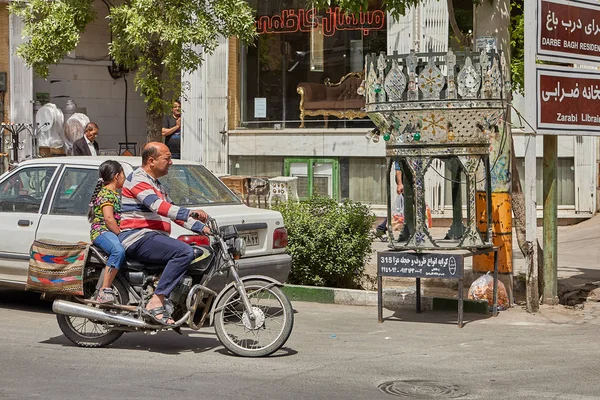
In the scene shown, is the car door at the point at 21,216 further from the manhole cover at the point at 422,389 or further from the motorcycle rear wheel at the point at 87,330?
the manhole cover at the point at 422,389

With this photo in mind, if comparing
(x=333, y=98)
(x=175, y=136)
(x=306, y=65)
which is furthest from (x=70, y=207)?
(x=306, y=65)

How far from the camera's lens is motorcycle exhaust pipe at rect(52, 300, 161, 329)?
7863 millimetres

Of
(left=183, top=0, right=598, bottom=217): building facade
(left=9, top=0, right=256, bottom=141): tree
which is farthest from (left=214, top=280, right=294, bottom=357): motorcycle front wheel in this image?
(left=183, top=0, right=598, bottom=217): building facade

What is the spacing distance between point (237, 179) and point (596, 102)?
786cm

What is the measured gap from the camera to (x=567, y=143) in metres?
17.1

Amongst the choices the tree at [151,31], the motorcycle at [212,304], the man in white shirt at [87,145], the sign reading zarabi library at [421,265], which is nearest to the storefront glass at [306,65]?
the tree at [151,31]

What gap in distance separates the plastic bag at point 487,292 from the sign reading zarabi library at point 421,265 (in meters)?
1.00

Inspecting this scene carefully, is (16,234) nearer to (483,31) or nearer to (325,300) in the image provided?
(325,300)

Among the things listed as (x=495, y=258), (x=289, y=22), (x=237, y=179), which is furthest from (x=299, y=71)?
(x=495, y=258)

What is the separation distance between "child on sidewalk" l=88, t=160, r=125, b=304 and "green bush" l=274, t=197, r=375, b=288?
9.95ft

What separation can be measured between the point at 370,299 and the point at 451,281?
1.64 m

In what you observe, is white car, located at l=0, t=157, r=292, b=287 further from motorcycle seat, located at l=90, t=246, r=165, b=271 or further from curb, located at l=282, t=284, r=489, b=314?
motorcycle seat, located at l=90, t=246, r=165, b=271

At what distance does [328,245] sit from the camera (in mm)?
11117

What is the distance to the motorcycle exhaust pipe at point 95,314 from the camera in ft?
25.8
